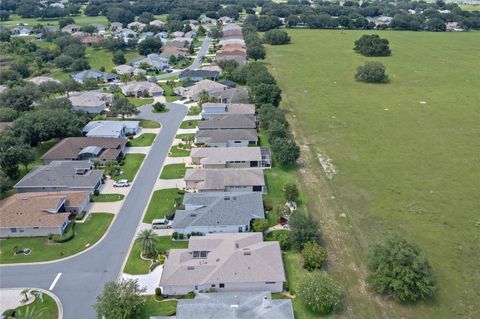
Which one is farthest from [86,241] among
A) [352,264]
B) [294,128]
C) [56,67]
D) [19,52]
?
[19,52]

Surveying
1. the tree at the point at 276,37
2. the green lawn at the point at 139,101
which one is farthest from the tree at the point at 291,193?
the tree at the point at 276,37

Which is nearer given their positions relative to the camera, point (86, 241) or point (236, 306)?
point (236, 306)

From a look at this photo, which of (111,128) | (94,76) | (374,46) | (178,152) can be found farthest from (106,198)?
(374,46)

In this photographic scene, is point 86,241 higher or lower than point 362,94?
higher

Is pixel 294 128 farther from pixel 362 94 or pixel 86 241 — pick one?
pixel 86 241

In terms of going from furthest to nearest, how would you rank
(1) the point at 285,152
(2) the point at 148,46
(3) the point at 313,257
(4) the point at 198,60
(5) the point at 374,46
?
(2) the point at 148,46 → (5) the point at 374,46 → (4) the point at 198,60 → (1) the point at 285,152 → (3) the point at 313,257

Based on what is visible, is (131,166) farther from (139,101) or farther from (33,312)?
(139,101)

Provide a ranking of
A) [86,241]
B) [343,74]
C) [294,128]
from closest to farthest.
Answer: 1. [86,241]
2. [294,128]
3. [343,74]
